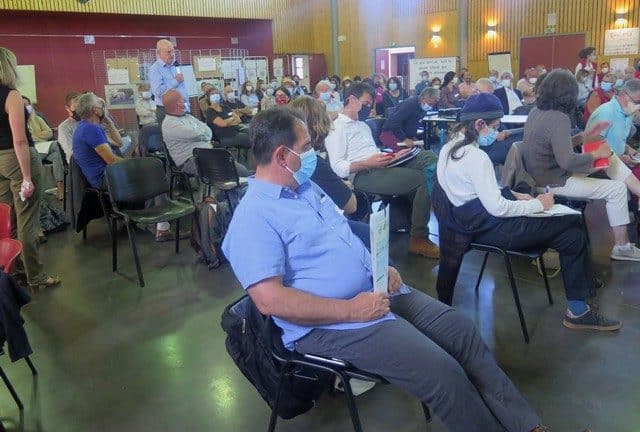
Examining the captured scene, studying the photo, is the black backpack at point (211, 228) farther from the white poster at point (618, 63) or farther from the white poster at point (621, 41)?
the white poster at point (621, 41)

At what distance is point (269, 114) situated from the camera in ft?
6.07

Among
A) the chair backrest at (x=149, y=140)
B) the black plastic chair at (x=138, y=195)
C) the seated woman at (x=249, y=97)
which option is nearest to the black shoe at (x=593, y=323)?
the black plastic chair at (x=138, y=195)

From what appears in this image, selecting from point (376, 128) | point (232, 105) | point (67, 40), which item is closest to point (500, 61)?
point (232, 105)

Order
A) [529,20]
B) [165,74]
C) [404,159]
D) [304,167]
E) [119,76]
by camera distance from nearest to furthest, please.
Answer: [304,167] < [404,159] < [165,74] < [119,76] < [529,20]

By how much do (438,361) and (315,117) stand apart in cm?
174

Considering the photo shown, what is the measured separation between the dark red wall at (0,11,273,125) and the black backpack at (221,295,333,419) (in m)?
11.7

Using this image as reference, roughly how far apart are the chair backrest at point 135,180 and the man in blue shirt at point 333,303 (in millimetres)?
2446

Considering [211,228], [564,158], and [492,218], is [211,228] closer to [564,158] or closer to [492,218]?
[492,218]

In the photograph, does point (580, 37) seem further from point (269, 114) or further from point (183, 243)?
point (269, 114)

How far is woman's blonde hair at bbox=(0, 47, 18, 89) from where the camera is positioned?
3279 millimetres

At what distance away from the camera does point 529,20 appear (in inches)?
570

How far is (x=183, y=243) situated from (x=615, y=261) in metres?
3.40

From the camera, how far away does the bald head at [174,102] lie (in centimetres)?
496

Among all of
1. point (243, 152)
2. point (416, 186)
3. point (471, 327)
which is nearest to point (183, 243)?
point (416, 186)
